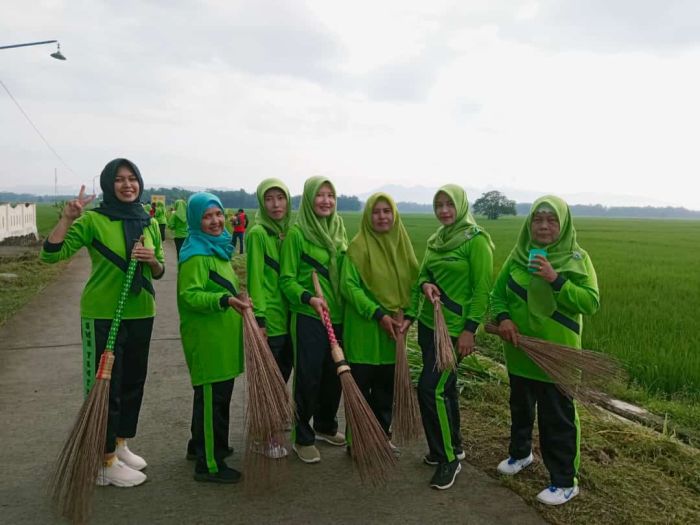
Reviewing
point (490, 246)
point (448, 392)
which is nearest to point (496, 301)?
point (490, 246)

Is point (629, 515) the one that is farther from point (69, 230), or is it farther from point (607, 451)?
point (69, 230)

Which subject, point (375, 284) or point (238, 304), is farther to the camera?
point (375, 284)

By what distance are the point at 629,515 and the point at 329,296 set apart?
1.81m

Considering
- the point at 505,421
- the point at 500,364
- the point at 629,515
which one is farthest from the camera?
the point at 500,364

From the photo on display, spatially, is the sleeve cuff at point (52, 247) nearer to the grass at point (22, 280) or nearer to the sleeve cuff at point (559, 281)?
the sleeve cuff at point (559, 281)

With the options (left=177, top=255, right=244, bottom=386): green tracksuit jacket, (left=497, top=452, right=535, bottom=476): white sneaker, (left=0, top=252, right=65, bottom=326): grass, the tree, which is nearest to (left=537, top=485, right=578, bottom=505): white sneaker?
(left=497, top=452, right=535, bottom=476): white sneaker

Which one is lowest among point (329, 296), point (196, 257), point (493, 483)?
point (493, 483)

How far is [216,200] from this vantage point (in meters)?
3.04

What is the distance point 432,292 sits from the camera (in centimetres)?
306

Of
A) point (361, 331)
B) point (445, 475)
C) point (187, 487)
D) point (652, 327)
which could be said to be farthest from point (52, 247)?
point (652, 327)

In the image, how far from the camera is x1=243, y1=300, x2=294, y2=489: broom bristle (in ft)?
9.23

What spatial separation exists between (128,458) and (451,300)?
76.5 inches

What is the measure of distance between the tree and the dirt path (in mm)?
79814

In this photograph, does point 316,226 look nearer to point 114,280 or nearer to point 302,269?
point 302,269
